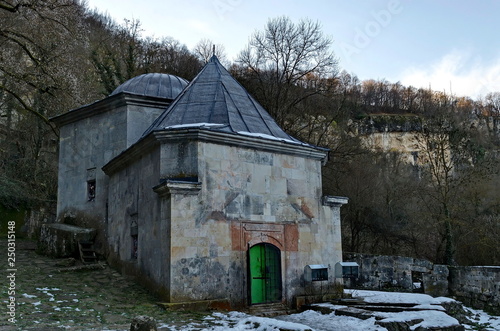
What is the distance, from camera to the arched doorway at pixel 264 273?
10414 mm

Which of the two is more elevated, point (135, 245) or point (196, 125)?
point (196, 125)

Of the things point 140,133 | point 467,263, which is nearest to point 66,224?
point 140,133

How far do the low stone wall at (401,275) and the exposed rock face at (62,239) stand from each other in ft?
30.2

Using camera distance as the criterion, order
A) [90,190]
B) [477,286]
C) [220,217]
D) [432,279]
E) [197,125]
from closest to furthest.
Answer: [220,217] < [197,125] < [477,286] < [90,190] < [432,279]

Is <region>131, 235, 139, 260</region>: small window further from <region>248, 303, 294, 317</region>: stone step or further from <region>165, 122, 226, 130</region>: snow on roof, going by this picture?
<region>248, 303, 294, 317</region>: stone step

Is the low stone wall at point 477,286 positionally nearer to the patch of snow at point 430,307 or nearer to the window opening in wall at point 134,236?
the patch of snow at point 430,307

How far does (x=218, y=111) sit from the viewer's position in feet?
37.7

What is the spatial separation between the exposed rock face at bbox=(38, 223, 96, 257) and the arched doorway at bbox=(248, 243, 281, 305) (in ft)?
19.9

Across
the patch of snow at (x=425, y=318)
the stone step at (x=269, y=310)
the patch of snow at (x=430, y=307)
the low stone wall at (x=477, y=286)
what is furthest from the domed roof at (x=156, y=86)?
the low stone wall at (x=477, y=286)

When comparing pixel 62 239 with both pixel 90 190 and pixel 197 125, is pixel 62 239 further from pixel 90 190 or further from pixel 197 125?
pixel 197 125

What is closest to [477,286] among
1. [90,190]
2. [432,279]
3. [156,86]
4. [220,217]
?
[432,279]

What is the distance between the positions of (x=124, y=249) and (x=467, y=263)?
15698 mm

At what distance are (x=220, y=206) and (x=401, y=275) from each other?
9.04m

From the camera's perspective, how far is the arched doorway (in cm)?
1041
